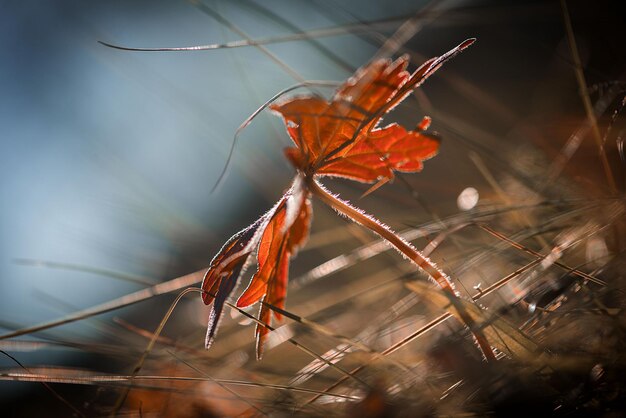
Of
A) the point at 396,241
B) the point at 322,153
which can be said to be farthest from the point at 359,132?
the point at 396,241

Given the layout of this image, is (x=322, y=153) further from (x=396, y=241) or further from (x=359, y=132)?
(x=396, y=241)

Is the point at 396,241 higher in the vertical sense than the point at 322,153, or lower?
lower

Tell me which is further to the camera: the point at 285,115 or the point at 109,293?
the point at 109,293

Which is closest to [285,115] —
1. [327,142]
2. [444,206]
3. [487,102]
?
[327,142]

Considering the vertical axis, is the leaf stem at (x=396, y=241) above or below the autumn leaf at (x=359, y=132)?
below

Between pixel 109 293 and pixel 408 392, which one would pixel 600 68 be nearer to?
pixel 408 392

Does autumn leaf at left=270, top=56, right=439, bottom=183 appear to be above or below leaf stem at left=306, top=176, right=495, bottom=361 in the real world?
above

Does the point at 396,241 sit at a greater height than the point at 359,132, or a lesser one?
lesser

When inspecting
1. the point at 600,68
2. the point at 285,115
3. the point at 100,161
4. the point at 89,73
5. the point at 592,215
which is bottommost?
the point at 592,215
